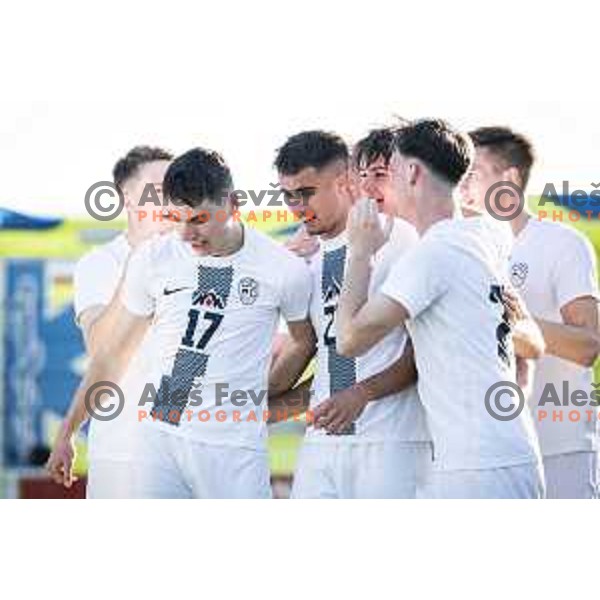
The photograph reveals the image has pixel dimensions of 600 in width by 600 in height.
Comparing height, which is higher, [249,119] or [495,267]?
[249,119]

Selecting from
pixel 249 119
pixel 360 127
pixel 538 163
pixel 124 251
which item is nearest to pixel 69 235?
pixel 124 251

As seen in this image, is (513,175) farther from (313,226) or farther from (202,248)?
(202,248)

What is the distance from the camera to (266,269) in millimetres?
3936

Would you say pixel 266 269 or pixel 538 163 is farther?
pixel 538 163

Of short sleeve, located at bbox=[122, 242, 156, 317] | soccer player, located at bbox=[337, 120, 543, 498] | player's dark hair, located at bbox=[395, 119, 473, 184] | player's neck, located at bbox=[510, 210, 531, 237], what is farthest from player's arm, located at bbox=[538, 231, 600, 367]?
short sleeve, located at bbox=[122, 242, 156, 317]

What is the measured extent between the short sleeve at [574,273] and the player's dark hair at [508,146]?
0.78 feet

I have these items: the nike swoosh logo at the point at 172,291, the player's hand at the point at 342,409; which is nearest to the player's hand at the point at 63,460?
the nike swoosh logo at the point at 172,291

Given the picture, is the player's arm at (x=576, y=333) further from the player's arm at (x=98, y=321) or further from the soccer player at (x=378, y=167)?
the player's arm at (x=98, y=321)

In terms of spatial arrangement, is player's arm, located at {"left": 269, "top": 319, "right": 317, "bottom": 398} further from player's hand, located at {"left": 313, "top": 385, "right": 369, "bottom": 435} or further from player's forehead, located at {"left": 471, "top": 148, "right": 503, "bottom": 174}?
player's forehead, located at {"left": 471, "top": 148, "right": 503, "bottom": 174}

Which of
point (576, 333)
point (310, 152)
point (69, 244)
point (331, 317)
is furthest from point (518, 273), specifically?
point (69, 244)

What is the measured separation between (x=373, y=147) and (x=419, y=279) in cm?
62

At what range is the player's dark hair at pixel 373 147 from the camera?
396cm
